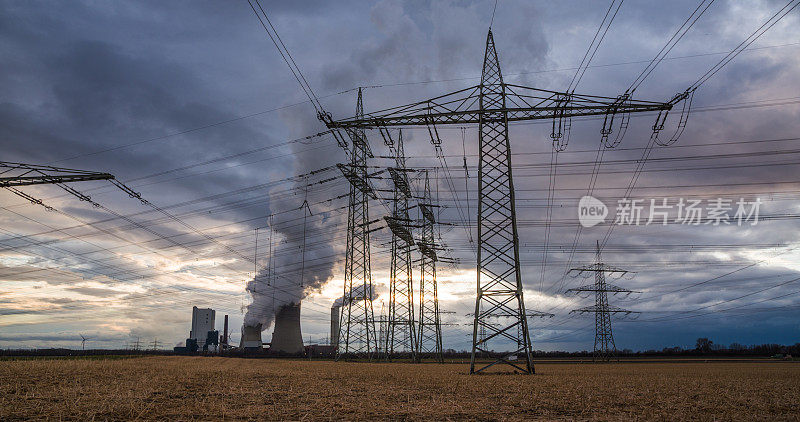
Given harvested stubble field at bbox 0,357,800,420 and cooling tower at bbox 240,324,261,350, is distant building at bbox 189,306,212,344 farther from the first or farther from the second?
harvested stubble field at bbox 0,357,800,420

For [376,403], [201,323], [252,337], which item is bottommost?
[252,337]

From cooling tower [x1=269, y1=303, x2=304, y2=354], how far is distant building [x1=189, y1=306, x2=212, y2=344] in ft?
223

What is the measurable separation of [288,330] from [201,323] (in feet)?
239

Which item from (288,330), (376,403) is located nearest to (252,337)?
(288,330)

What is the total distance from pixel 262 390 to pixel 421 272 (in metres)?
42.6

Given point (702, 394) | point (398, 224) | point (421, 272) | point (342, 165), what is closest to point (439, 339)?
point (421, 272)

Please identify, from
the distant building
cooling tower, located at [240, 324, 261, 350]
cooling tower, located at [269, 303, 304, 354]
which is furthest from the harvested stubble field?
the distant building

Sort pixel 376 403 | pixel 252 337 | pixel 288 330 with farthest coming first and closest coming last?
pixel 252 337 < pixel 288 330 < pixel 376 403

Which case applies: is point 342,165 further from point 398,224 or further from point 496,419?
point 496,419

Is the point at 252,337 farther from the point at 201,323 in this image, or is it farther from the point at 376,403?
the point at 376,403

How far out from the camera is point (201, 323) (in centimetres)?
16312

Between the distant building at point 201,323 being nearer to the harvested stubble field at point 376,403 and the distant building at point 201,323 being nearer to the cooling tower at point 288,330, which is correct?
the cooling tower at point 288,330

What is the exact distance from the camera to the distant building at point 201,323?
16085cm

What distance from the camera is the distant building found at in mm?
160850
